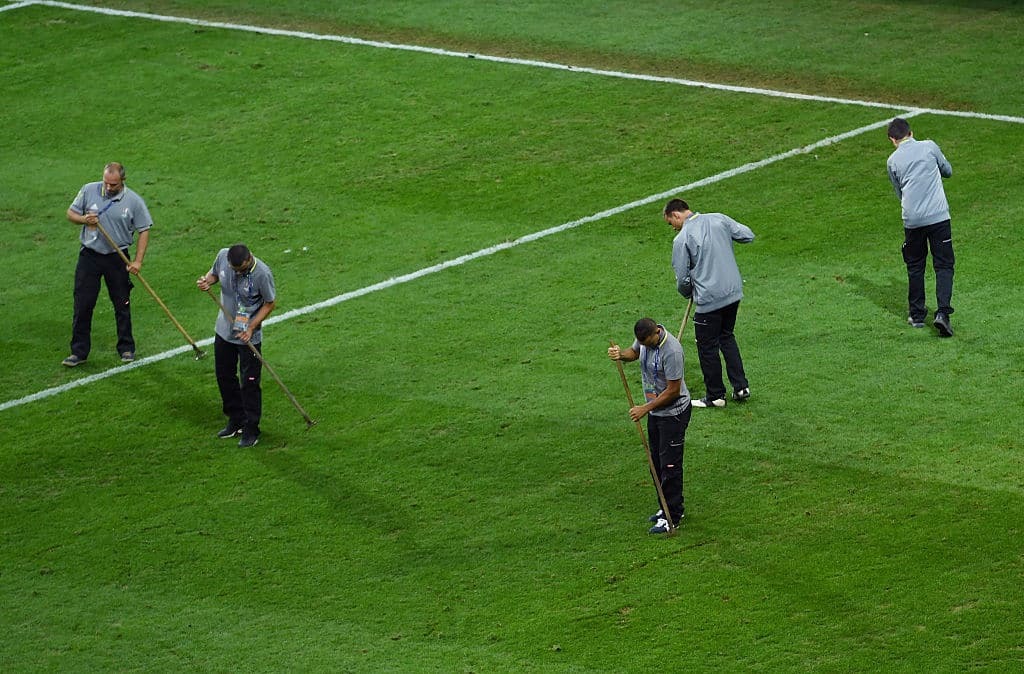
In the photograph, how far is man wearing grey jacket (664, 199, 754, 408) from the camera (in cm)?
1389

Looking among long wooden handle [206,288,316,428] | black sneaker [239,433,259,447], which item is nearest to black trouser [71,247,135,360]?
long wooden handle [206,288,316,428]

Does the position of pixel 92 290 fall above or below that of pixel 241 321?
below

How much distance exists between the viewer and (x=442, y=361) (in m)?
15.7

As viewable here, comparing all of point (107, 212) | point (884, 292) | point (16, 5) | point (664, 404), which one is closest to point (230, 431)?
point (107, 212)

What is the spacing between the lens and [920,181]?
1543cm

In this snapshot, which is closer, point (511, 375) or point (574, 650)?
point (574, 650)

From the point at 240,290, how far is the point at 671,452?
4.55 meters

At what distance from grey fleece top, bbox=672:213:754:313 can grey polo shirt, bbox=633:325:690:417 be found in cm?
202

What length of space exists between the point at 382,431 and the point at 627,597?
3.77m

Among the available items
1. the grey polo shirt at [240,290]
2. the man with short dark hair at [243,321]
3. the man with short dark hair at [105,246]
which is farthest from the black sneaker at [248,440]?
the man with short dark hair at [105,246]

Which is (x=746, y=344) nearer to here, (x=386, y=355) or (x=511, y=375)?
(x=511, y=375)

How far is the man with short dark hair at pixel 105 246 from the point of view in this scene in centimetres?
1617

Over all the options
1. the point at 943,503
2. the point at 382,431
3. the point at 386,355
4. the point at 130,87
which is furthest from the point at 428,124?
the point at 943,503

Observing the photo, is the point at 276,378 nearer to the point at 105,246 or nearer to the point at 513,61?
the point at 105,246
